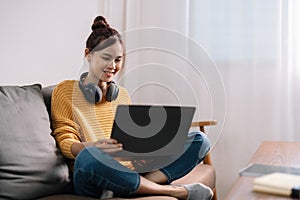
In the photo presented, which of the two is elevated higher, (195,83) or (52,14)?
(52,14)

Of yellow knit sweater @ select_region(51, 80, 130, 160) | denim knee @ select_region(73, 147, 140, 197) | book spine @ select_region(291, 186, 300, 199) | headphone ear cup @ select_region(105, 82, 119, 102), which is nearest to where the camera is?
book spine @ select_region(291, 186, 300, 199)

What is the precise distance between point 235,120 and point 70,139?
135cm

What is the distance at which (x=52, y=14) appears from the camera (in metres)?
2.83

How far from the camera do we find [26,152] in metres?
1.59

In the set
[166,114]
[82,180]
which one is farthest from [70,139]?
[166,114]

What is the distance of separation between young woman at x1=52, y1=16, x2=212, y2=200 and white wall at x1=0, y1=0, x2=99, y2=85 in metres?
0.92

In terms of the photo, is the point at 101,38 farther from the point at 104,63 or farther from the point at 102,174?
the point at 102,174

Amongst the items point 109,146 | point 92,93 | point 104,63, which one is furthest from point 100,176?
point 104,63

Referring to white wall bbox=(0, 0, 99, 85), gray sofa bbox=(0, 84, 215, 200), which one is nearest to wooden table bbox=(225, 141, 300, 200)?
gray sofa bbox=(0, 84, 215, 200)

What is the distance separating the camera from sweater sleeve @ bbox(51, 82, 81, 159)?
172cm

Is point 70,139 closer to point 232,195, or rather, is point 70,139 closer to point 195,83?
point 232,195

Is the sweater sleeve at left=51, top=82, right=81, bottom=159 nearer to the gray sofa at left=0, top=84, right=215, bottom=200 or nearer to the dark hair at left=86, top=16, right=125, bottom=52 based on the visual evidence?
the gray sofa at left=0, top=84, right=215, bottom=200

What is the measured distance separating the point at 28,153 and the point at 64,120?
0.73ft

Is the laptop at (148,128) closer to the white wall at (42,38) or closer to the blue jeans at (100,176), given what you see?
the blue jeans at (100,176)
